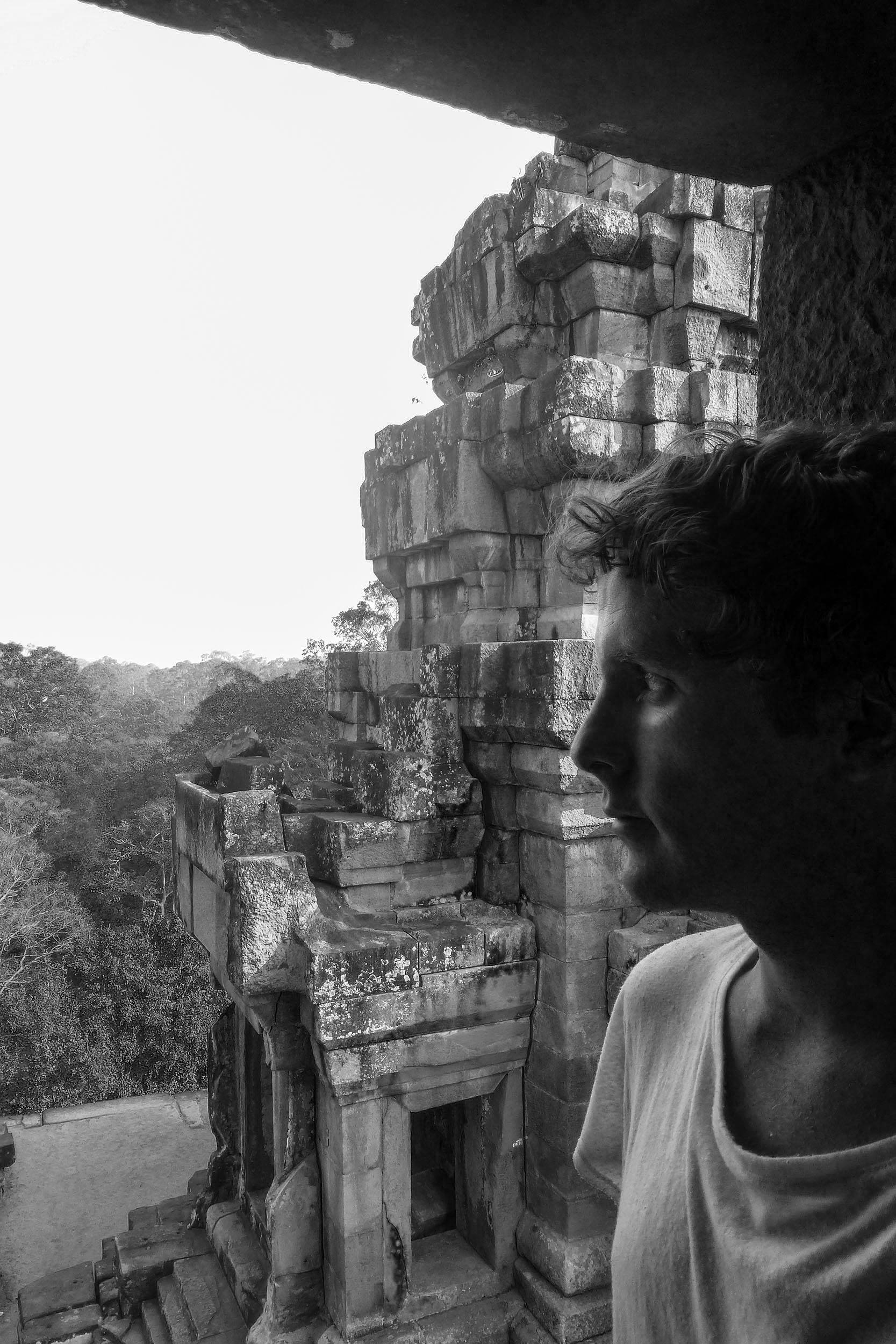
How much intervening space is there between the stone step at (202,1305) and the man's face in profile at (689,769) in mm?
5637

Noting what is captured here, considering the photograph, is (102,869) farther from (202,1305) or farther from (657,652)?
(657,652)

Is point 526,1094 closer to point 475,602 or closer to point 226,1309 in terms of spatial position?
point 226,1309

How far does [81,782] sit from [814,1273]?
983 inches

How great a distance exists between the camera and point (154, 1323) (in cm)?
579

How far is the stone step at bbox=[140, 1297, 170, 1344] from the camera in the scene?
5598 millimetres

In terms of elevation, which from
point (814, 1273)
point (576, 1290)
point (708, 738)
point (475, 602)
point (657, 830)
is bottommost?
point (576, 1290)

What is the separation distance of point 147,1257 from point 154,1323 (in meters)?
0.48

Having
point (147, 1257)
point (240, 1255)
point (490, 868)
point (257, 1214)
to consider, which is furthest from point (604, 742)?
point (147, 1257)

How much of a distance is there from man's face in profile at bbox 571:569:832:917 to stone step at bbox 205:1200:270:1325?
17.6 feet

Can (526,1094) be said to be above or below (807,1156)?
below

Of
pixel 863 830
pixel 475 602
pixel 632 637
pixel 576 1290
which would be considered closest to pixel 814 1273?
pixel 863 830

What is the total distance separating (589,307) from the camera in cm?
601

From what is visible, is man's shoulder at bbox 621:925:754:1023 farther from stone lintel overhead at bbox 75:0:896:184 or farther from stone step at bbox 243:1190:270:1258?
stone step at bbox 243:1190:270:1258

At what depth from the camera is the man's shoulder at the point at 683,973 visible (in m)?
1.24
